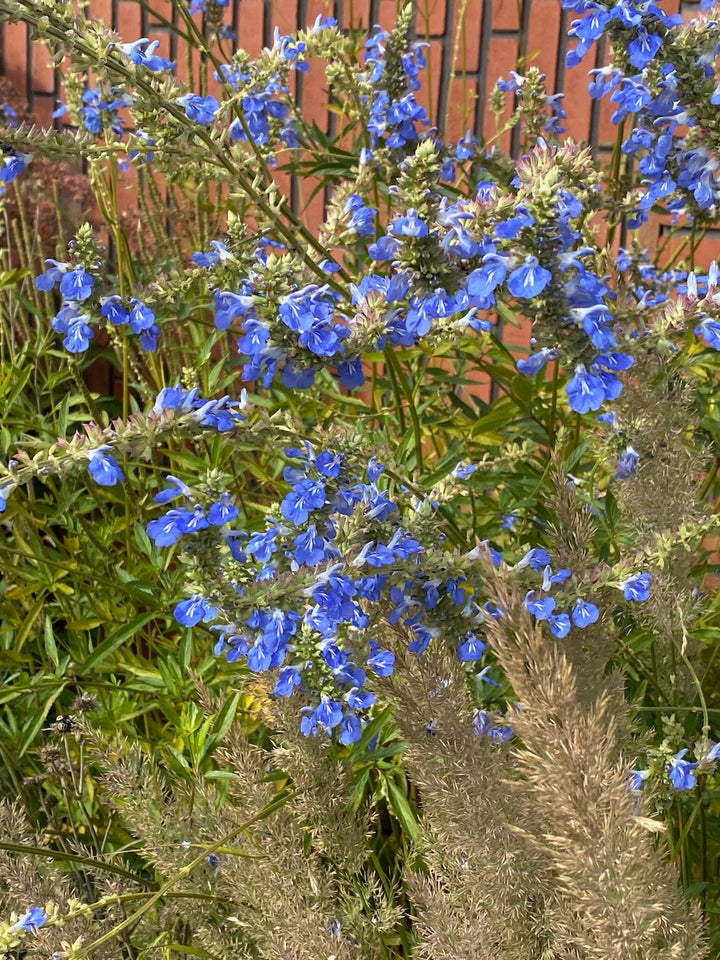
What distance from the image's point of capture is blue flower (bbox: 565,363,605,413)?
1.00m

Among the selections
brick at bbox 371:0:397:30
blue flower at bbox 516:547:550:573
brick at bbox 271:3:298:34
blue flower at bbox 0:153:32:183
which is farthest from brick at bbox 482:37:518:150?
blue flower at bbox 516:547:550:573

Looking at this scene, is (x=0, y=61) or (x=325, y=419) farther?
(x=0, y=61)

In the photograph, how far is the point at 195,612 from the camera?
1.18 metres

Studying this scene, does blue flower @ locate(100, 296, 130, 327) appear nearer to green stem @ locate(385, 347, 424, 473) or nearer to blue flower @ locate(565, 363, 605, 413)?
green stem @ locate(385, 347, 424, 473)

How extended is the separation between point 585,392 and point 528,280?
0.14m

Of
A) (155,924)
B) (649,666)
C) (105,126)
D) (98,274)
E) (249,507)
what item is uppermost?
(105,126)

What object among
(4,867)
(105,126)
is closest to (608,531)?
(4,867)

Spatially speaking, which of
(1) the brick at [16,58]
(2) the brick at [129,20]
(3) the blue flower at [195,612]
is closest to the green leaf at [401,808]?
(3) the blue flower at [195,612]

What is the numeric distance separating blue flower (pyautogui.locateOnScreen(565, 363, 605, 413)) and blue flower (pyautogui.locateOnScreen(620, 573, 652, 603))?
0.22 meters

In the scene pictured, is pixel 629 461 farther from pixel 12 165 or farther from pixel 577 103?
pixel 577 103

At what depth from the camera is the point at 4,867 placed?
1.13 meters

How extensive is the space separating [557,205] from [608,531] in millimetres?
772

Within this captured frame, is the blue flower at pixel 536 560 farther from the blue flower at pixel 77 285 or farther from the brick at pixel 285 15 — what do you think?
the brick at pixel 285 15

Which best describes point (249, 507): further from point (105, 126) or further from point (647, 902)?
point (647, 902)
